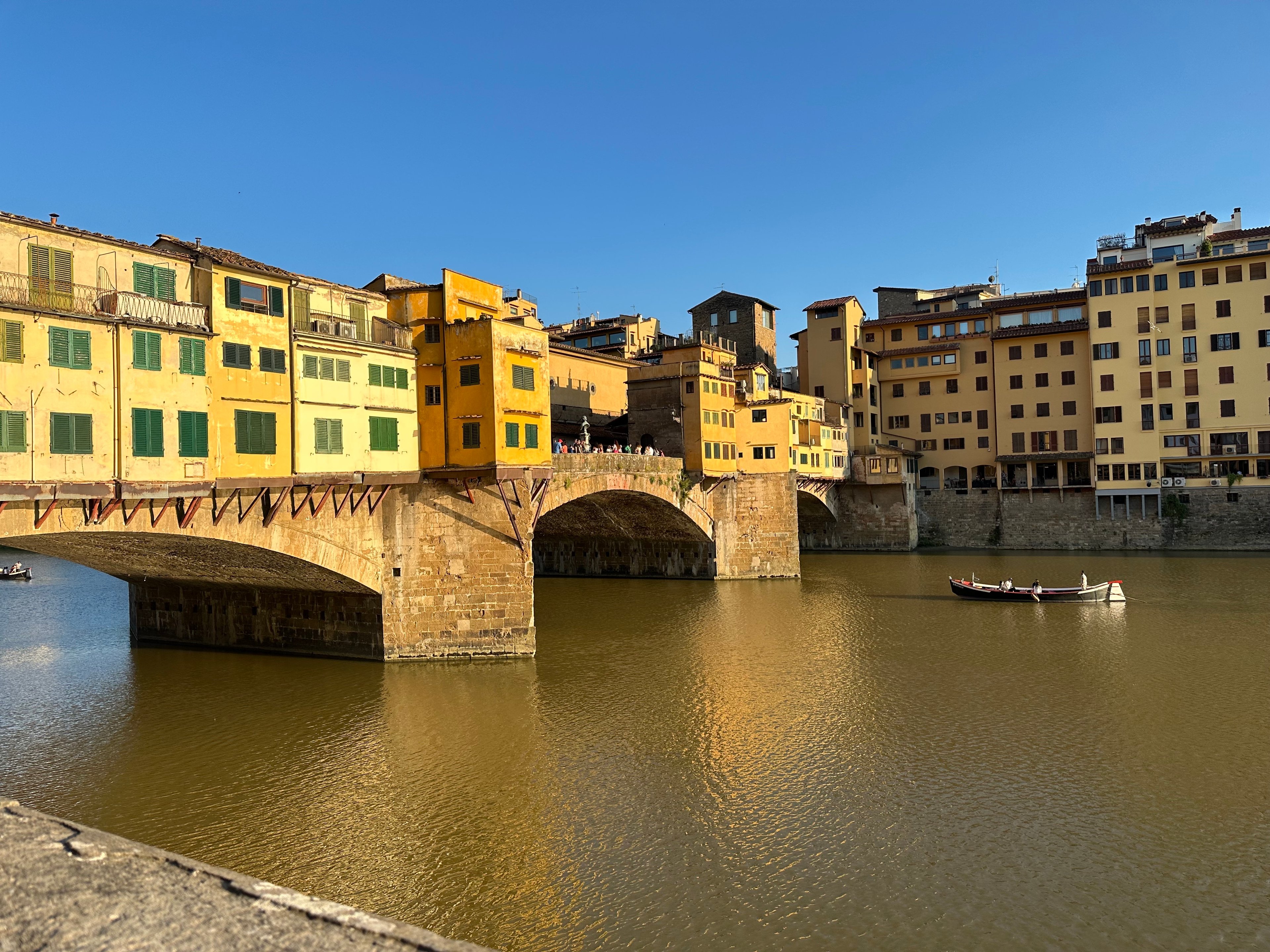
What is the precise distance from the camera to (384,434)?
28.7 m

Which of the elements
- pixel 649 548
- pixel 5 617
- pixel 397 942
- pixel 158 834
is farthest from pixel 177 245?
pixel 649 548

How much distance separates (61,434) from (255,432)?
512cm

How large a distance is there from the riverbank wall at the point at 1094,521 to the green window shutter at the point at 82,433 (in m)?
64.9

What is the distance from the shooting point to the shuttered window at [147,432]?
21516 millimetres

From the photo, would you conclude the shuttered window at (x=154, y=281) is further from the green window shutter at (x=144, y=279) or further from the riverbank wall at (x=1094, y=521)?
the riverbank wall at (x=1094, y=521)

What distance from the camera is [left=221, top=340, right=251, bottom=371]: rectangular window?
23891 mm

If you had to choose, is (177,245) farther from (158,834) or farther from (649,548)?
(649,548)

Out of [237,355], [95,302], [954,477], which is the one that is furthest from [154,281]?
[954,477]

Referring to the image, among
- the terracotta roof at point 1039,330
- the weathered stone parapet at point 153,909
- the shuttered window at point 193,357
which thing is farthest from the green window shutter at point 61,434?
the terracotta roof at point 1039,330

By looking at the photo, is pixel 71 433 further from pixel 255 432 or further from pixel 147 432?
pixel 255 432

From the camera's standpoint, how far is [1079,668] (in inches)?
1129

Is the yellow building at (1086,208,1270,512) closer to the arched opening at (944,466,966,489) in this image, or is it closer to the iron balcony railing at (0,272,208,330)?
the arched opening at (944,466,966,489)

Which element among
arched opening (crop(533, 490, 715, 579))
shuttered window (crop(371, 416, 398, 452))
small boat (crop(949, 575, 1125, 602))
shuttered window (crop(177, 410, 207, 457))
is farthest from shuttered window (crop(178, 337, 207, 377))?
small boat (crop(949, 575, 1125, 602))

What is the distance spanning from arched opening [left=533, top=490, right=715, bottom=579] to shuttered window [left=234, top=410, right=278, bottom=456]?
A: 23.4m
